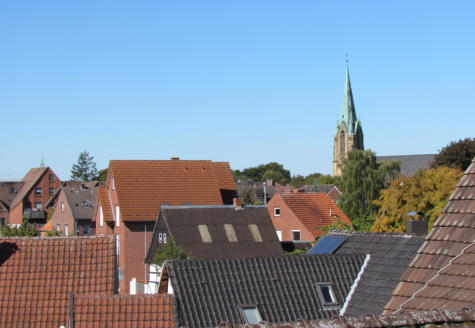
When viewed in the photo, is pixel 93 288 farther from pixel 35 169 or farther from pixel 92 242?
pixel 35 169

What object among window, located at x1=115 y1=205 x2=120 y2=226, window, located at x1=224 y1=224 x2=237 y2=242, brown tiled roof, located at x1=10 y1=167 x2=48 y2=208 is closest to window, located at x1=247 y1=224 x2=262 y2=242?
window, located at x1=224 y1=224 x2=237 y2=242

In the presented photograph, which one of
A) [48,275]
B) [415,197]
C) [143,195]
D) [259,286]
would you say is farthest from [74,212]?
[259,286]

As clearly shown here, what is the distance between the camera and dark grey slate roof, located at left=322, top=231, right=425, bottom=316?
17.0 meters

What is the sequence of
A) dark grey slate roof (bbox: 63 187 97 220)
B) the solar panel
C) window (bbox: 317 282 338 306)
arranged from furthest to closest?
dark grey slate roof (bbox: 63 187 97 220) → the solar panel → window (bbox: 317 282 338 306)

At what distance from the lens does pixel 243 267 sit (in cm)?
1792

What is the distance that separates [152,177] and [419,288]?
35963 millimetres

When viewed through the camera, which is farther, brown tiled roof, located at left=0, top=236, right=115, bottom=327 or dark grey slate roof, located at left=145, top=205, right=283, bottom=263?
dark grey slate roof, located at left=145, top=205, right=283, bottom=263

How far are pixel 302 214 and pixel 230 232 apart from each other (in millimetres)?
14586

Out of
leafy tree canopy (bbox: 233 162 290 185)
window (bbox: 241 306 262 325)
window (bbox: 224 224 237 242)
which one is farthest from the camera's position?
leafy tree canopy (bbox: 233 162 290 185)

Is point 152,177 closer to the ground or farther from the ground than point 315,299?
farther from the ground

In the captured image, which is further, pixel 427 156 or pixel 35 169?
pixel 427 156

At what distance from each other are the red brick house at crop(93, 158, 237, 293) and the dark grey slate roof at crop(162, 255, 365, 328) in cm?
2069

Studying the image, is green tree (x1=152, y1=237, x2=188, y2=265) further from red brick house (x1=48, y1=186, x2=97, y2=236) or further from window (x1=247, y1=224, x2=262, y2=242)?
red brick house (x1=48, y1=186, x2=97, y2=236)

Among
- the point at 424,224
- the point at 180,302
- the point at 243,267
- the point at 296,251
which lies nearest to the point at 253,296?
the point at 243,267
